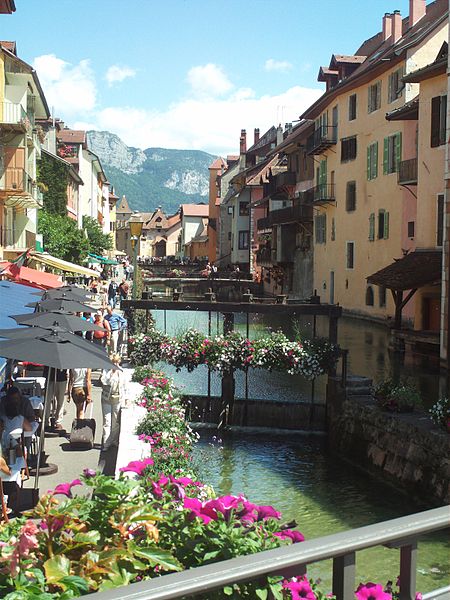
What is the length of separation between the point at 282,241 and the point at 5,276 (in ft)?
123

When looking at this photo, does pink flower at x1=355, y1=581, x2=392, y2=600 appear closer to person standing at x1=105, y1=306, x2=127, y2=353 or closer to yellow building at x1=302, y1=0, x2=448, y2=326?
person standing at x1=105, y1=306, x2=127, y2=353

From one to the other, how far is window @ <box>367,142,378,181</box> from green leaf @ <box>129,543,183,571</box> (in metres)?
36.1

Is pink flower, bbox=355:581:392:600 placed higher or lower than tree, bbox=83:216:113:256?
lower

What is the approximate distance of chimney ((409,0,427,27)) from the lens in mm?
37528

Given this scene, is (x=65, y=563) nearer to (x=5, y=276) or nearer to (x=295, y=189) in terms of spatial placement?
(x=5, y=276)

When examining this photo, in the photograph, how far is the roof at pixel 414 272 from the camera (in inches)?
1014

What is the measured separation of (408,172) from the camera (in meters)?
30.3

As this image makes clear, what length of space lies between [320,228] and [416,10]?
46.6 feet

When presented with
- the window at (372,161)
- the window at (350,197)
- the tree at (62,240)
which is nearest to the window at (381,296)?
the window at (372,161)

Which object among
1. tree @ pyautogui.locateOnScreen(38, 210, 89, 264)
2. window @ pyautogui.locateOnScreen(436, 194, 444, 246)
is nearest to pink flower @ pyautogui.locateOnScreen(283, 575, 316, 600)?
window @ pyautogui.locateOnScreen(436, 194, 444, 246)

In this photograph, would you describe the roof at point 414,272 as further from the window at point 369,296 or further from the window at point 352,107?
the window at point 352,107

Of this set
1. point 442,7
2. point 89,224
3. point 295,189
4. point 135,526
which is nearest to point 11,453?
point 135,526

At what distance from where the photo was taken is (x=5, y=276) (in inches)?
851

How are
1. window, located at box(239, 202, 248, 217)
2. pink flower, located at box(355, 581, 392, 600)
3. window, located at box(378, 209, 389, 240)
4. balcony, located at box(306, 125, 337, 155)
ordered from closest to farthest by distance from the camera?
pink flower, located at box(355, 581, 392, 600)
window, located at box(378, 209, 389, 240)
balcony, located at box(306, 125, 337, 155)
window, located at box(239, 202, 248, 217)
